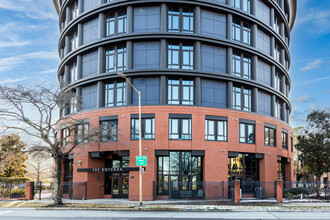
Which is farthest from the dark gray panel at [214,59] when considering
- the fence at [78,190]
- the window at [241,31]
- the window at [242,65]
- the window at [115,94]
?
the fence at [78,190]

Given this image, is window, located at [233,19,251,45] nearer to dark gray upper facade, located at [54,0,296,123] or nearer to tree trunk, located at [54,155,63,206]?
dark gray upper facade, located at [54,0,296,123]

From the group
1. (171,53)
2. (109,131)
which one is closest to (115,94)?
(109,131)

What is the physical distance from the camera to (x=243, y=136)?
130 ft

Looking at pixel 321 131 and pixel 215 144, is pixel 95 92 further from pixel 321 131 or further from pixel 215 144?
pixel 321 131

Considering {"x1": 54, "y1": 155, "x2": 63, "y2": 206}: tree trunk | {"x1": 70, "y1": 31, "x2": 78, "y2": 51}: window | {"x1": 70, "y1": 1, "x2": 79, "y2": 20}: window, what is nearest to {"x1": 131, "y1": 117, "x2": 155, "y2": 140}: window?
{"x1": 54, "y1": 155, "x2": 63, "y2": 206}: tree trunk

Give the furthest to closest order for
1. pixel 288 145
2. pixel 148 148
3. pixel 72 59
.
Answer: pixel 288 145
pixel 72 59
pixel 148 148

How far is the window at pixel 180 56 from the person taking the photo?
124ft

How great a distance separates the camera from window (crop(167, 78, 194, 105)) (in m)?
37.2

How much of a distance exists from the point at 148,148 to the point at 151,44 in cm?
1106

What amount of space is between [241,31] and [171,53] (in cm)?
957

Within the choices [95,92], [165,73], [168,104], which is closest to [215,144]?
[168,104]

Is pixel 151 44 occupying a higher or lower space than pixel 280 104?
higher

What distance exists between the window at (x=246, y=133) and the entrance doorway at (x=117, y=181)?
12.8m

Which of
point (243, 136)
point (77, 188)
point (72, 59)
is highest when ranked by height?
point (72, 59)
